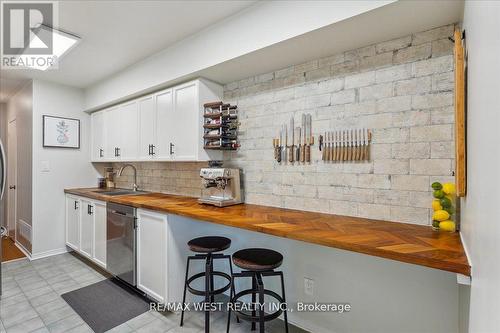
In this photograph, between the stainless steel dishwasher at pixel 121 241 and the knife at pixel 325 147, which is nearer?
the knife at pixel 325 147

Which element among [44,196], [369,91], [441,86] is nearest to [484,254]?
[441,86]

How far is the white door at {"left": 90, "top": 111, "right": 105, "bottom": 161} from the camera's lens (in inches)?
148

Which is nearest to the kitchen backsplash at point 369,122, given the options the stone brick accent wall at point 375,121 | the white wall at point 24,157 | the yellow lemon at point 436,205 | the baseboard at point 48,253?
the stone brick accent wall at point 375,121

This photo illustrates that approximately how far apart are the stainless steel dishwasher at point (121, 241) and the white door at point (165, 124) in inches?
27.5

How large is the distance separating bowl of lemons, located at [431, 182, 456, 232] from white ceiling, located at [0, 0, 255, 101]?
1775 millimetres

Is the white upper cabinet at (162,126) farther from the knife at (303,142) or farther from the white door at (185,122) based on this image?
the knife at (303,142)

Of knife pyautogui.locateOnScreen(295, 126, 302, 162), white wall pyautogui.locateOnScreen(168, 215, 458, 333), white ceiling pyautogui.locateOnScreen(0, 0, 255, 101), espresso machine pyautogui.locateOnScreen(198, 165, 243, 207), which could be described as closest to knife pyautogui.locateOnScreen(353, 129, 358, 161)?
knife pyautogui.locateOnScreen(295, 126, 302, 162)

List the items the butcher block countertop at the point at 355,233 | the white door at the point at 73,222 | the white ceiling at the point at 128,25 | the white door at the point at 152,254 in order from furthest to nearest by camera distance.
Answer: the white door at the point at 73,222 → the white door at the point at 152,254 → the white ceiling at the point at 128,25 → the butcher block countertop at the point at 355,233

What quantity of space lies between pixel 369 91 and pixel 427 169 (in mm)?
640

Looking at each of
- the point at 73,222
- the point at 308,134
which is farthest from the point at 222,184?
the point at 73,222

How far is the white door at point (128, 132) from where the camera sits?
3201 mm

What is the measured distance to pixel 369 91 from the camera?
1.79 meters

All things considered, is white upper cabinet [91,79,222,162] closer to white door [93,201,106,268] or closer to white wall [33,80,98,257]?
white wall [33,80,98,257]

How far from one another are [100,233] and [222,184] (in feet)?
5.63
